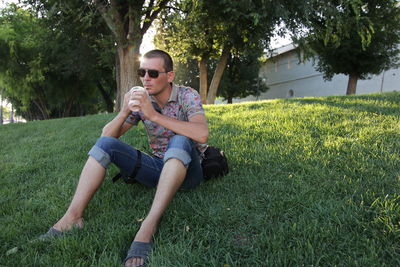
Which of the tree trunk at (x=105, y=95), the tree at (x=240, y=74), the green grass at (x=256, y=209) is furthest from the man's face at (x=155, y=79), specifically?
the tree at (x=240, y=74)

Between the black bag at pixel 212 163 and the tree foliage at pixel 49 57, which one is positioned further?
the tree foliage at pixel 49 57

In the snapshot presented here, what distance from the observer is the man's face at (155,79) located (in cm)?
283

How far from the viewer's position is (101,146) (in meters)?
2.63

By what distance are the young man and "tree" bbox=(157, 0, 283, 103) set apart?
817 cm

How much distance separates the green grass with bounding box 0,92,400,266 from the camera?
2.06 metres

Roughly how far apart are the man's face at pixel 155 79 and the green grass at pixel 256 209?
114cm

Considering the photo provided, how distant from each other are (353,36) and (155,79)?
20020 mm

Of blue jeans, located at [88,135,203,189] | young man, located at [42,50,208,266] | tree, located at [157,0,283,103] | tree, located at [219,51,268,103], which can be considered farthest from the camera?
tree, located at [219,51,268,103]

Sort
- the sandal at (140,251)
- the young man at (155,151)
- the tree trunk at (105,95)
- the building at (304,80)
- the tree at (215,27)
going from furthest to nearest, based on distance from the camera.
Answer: the tree trunk at (105,95), the building at (304,80), the tree at (215,27), the young man at (155,151), the sandal at (140,251)

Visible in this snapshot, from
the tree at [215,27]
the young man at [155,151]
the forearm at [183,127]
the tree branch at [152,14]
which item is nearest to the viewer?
the young man at [155,151]

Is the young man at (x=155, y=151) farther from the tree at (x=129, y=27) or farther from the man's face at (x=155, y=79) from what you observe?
the tree at (x=129, y=27)

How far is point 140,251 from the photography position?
2.06m

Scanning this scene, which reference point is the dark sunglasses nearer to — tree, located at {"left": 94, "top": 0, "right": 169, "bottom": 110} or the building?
tree, located at {"left": 94, "top": 0, "right": 169, "bottom": 110}

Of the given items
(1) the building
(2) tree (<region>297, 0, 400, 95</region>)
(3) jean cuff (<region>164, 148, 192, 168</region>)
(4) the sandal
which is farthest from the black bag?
(1) the building
